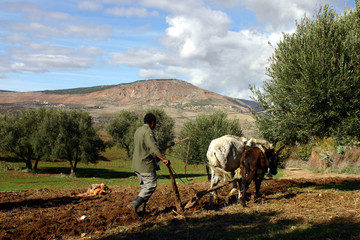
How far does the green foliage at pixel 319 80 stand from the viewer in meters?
11.3

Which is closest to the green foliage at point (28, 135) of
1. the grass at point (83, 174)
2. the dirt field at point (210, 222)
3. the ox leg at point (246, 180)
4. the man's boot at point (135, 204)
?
the grass at point (83, 174)

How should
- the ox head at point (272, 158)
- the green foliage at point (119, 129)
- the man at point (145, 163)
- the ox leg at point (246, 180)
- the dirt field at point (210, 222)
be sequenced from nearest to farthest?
1. the dirt field at point (210, 222)
2. the man at point (145, 163)
3. the ox leg at point (246, 180)
4. the ox head at point (272, 158)
5. the green foliage at point (119, 129)

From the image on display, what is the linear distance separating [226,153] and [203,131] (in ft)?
56.1

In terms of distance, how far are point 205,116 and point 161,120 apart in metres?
21.3

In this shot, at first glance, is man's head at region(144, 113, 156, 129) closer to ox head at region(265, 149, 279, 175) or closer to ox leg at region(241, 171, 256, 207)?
ox leg at region(241, 171, 256, 207)

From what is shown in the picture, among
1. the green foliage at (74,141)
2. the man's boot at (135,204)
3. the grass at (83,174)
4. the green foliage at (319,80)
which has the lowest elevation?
the grass at (83,174)

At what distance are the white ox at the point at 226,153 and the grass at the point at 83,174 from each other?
1646 centimetres

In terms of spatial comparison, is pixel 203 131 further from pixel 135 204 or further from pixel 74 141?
pixel 74 141

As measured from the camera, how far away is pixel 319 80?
11438 millimetres

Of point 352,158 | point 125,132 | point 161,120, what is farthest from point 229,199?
point 125,132

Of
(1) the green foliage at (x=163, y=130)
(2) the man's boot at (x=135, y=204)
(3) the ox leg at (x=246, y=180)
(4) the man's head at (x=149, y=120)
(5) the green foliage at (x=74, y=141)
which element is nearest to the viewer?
(2) the man's boot at (x=135, y=204)

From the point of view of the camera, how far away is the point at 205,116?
102 feet

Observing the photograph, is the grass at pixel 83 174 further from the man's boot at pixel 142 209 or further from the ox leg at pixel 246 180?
the man's boot at pixel 142 209

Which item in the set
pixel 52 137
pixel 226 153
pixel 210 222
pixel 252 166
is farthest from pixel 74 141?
pixel 210 222
